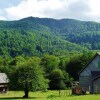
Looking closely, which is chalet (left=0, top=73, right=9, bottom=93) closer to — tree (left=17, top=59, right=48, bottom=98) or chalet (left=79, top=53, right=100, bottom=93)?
tree (left=17, top=59, right=48, bottom=98)

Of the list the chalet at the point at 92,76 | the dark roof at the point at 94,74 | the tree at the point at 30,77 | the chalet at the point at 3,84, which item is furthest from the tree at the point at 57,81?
the tree at the point at 30,77

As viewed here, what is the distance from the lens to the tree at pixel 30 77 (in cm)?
6756

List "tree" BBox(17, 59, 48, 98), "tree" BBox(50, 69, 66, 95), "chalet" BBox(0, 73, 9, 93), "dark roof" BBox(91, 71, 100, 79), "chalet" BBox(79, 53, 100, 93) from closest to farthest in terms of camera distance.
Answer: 1. "tree" BBox(17, 59, 48, 98)
2. "chalet" BBox(79, 53, 100, 93)
3. "dark roof" BBox(91, 71, 100, 79)
4. "chalet" BBox(0, 73, 9, 93)
5. "tree" BBox(50, 69, 66, 95)

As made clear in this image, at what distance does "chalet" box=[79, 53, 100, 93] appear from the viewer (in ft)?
227

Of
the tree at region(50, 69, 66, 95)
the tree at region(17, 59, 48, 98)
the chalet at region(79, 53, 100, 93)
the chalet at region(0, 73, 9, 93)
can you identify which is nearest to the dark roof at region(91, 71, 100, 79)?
the chalet at region(79, 53, 100, 93)

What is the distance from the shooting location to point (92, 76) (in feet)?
239

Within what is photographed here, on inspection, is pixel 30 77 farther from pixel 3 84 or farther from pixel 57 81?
pixel 57 81

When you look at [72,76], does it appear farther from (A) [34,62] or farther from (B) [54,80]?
(A) [34,62]

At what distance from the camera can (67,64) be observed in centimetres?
12400

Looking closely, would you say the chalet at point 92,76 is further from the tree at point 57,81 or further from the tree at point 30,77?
the tree at point 57,81

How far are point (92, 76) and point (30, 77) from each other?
1400 cm

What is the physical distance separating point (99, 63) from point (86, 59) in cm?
4970

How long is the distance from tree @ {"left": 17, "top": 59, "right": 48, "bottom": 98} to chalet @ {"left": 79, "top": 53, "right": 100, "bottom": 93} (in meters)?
10.1

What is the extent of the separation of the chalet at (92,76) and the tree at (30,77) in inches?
398
